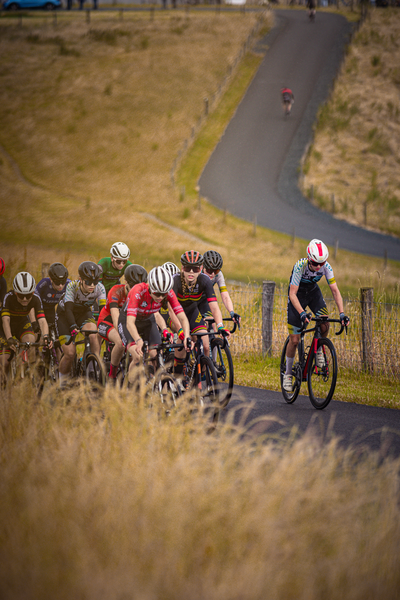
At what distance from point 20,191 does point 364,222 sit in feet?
74.6

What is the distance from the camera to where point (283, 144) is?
4019cm

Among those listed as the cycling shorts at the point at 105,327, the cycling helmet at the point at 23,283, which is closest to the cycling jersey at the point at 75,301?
the cycling shorts at the point at 105,327

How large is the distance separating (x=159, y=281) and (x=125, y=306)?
134cm

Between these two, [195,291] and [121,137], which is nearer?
[195,291]

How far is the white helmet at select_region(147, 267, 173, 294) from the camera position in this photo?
20.9ft

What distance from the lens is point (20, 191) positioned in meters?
38.3

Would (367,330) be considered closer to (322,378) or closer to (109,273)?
(322,378)

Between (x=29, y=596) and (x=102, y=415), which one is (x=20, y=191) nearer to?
(x=102, y=415)

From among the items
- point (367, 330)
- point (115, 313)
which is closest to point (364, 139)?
point (367, 330)

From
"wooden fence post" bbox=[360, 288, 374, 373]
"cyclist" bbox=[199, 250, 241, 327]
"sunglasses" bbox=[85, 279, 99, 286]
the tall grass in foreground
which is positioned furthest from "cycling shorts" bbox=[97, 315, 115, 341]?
"wooden fence post" bbox=[360, 288, 374, 373]

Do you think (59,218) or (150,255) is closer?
(150,255)

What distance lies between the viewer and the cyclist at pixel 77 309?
7.84 m

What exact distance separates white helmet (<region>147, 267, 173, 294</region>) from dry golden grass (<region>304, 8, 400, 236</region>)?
86.5ft

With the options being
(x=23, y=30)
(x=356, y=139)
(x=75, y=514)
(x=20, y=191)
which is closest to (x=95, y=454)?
(x=75, y=514)
